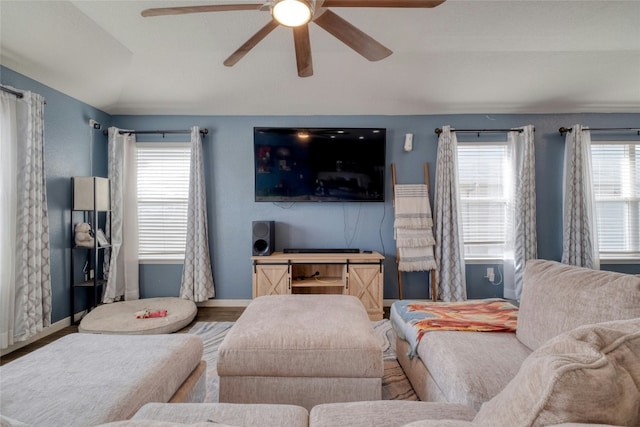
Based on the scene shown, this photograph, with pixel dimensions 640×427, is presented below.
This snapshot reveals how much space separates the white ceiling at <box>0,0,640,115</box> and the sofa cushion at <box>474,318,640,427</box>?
2412 millimetres

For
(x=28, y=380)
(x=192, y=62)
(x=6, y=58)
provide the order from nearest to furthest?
(x=28, y=380), (x=6, y=58), (x=192, y=62)

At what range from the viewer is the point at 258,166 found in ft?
11.3

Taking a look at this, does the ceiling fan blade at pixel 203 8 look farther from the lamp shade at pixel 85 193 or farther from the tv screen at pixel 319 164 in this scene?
the lamp shade at pixel 85 193

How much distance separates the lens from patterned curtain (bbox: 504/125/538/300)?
3.36 m

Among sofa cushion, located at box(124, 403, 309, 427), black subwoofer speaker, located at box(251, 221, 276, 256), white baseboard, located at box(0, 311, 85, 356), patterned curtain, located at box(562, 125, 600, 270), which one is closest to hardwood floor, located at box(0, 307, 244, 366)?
white baseboard, located at box(0, 311, 85, 356)

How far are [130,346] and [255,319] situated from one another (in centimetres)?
63

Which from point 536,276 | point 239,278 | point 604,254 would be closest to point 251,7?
point 536,276

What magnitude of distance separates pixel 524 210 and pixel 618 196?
4.24 feet

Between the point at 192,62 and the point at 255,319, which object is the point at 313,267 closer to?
the point at 255,319

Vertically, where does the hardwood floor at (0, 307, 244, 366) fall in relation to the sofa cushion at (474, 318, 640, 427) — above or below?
below

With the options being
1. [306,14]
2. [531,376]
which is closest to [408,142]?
[306,14]

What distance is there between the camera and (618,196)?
3.56 m

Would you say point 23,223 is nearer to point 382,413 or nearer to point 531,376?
point 382,413

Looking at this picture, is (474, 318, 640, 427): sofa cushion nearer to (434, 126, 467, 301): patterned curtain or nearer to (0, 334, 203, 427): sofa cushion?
(0, 334, 203, 427): sofa cushion
